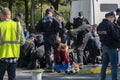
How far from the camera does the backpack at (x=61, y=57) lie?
13.4 metres

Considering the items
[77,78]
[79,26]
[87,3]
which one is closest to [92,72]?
[77,78]

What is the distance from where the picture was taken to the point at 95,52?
15.9 meters

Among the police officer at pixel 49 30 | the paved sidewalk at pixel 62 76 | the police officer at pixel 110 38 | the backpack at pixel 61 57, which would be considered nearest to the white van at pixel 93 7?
the police officer at pixel 49 30

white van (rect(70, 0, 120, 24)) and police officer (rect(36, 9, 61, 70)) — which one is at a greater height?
white van (rect(70, 0, 120, 24))

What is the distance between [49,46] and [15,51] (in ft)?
16.0

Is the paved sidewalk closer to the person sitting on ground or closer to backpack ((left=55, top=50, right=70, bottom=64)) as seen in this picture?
the person sitting on ground

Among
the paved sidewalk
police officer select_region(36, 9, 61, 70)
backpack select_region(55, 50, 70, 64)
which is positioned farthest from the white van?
the paved sidewalk

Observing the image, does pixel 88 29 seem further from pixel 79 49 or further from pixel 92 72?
pixel 92 72

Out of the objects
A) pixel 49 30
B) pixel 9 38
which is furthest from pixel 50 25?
pixel 9 38

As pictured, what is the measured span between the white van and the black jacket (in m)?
7.06

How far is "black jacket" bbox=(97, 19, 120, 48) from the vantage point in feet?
33.0

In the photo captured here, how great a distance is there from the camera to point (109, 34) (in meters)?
10.1

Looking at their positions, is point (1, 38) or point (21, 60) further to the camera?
point (21, 60)

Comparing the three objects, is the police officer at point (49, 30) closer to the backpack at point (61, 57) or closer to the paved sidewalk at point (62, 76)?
the backpack at point (61, 57)
